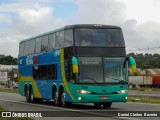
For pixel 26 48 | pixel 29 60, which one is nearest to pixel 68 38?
pixel 29 60

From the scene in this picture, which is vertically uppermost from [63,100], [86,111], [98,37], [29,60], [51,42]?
[51,42]

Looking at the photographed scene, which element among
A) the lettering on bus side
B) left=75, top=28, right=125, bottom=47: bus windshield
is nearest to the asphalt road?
left=75, top=28, right=125, bottom=47: bus windshield

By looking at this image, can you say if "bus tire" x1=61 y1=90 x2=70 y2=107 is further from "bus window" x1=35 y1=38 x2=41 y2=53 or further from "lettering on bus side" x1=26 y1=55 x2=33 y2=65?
"lettering on bus side" x1=26 y1=55 x2=33 y2=65

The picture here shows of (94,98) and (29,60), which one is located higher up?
(29,60)

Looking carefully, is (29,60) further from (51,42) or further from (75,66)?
(75,66)

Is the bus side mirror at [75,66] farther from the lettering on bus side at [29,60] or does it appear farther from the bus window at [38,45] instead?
the lettering on bus side at [29,60]

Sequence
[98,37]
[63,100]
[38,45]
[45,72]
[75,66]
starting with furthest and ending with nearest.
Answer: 1. [38,45]
2. [45,72]
3. [63,100]
4. [98,37]
5. [75,66]

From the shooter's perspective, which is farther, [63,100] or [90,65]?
[63,100]

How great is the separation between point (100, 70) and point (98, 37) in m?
1.71

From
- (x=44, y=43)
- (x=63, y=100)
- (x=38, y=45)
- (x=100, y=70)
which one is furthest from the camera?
(x=38, y=45)

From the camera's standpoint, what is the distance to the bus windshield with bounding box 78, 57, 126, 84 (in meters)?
22.0

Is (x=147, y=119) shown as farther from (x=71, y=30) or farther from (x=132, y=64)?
(x=71, y=30)

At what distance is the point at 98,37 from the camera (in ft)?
75.0

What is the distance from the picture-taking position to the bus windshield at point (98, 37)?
22656 mm
